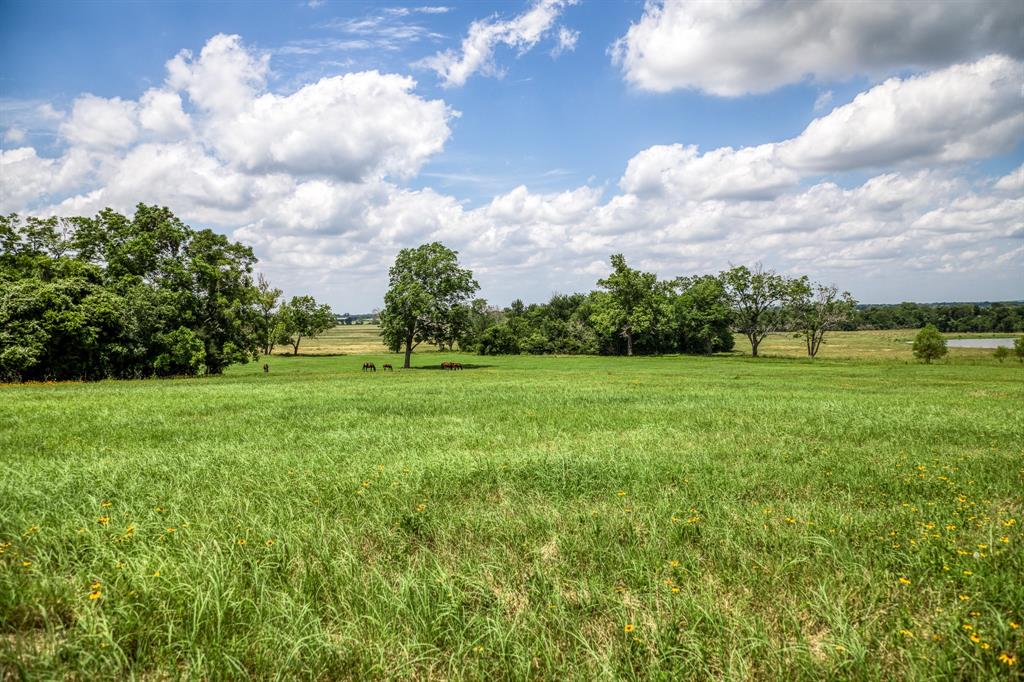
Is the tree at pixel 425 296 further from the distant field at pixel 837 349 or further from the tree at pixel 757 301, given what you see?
the tree at pixel 757 301

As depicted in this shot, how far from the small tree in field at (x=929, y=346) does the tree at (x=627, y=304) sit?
3914 centimetres

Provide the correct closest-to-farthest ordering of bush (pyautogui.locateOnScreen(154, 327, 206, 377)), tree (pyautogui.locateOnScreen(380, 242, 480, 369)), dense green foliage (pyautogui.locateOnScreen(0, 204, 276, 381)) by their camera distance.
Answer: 1. dense green foliage (pyautogui.locateOnScreen(0, 204, 276, 381))
2. bush (pyautogui.locateOnScreen(154, 327, 206, 377))
3. tree (pyautogui.locateOnScreen(380, 242, 480, 369))

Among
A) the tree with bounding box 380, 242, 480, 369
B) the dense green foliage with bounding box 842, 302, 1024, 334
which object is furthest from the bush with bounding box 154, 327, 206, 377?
the dense green foliage with bounding box 842, 302, 1024, 334

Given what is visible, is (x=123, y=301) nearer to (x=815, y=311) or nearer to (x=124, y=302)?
(x=124, y=302)

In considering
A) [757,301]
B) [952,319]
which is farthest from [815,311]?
[952,319]

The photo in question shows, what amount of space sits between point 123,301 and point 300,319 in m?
65.6

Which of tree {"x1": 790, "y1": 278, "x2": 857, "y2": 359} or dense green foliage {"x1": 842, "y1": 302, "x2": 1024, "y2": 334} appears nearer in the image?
tree {"x1": 790, "y1": 278, "x2": 857, "y2": 359}

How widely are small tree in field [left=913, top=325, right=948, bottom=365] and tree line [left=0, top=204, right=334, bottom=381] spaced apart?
7979 cm

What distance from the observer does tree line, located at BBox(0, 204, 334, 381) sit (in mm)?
35944

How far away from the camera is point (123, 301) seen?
41.0 meters

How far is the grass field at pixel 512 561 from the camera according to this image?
387 centimetres

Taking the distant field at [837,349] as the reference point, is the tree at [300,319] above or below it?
above

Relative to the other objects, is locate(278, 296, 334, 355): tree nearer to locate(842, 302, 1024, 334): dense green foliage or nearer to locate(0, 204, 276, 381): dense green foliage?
locate(0, 204, 276, 381): dense green foliage

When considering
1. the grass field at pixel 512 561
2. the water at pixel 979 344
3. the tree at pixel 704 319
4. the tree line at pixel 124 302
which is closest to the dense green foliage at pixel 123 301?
the tree line at pixel 124 302
